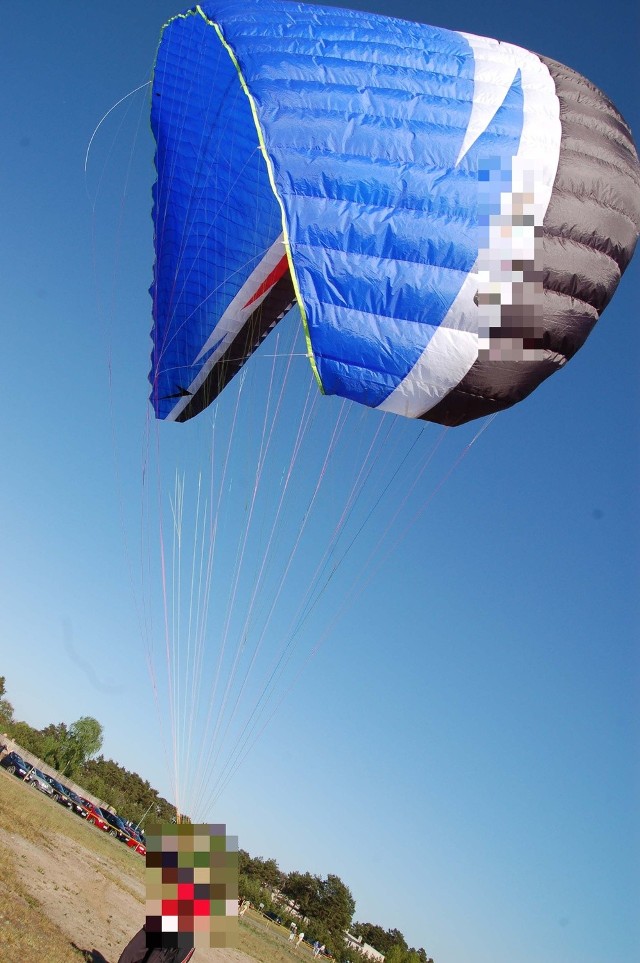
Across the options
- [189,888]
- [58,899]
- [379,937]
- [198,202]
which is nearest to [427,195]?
[198,202]

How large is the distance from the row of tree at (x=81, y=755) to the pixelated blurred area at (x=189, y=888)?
37.6 meters

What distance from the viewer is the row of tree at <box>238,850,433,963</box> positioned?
158 ft

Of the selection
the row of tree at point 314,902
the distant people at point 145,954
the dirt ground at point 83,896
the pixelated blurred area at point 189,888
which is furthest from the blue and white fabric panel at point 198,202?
the row of tree at point 314,902

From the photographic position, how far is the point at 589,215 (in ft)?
18.2

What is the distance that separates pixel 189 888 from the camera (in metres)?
5.02

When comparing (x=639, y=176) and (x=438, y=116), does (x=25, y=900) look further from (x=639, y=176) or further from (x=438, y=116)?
(x=639, y=176)

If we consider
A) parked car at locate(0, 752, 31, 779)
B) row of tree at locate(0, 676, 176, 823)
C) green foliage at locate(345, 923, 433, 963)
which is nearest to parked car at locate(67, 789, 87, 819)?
parked car at locate(0, 752, 31, 779)

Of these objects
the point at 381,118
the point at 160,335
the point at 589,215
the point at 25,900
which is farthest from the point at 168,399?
the point at 25,900

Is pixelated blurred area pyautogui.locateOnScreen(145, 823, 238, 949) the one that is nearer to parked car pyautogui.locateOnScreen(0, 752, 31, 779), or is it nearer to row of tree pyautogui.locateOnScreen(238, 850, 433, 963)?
parked car pyautogui.locateOnScreen(0, 752, 31, 779)

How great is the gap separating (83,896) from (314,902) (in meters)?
50.7

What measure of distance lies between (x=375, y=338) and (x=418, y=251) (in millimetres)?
692

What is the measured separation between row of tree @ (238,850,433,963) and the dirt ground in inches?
1479

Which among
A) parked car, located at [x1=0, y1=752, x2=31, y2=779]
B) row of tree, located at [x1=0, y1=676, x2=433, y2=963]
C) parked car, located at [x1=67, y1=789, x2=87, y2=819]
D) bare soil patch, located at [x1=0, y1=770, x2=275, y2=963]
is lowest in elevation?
bare soil patch, located at [x1=0, y1=770, x2=275, y2=963]

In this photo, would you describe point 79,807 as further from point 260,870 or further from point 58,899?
point 260,870
